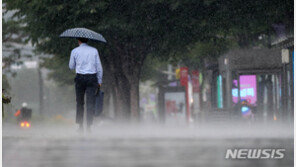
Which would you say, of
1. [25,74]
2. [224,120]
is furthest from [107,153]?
[25,74]

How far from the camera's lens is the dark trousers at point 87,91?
13289 millimetres

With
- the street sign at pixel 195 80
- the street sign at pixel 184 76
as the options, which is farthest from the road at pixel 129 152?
the street sign at pixel 184 76

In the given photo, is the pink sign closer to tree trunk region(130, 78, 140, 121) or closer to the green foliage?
tree trunk region(130, 78, 140, 121)

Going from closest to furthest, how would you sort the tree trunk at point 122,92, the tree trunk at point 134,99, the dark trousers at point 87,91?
1. the dark trousers at point 87,91
2. the tree trunk at point 134,99
3. the tree trunk at point 122,92

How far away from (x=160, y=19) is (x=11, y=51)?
24234 mm

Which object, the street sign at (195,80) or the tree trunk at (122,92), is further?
the street sign at (195,80)

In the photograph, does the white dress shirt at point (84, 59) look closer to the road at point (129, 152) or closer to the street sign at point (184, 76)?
the road at point (129, 152)

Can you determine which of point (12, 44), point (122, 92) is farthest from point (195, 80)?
point (122, 92)

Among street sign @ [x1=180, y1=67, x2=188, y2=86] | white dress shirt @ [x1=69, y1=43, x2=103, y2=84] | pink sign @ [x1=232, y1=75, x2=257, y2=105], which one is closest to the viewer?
white dress shirt @ [x1=69, y1=43, x2=103, y2=84]

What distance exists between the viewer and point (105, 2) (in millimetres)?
27203

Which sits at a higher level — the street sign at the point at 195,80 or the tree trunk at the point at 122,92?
the street sign at the point at 195,80

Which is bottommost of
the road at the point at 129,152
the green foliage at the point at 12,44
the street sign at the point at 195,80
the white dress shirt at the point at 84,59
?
the road at the point at 129,152

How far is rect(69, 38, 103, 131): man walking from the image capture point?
13.1 meters

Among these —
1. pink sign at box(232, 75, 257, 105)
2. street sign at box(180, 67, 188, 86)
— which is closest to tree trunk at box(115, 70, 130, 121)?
pink sign at box(232, 75, 257, 105)
